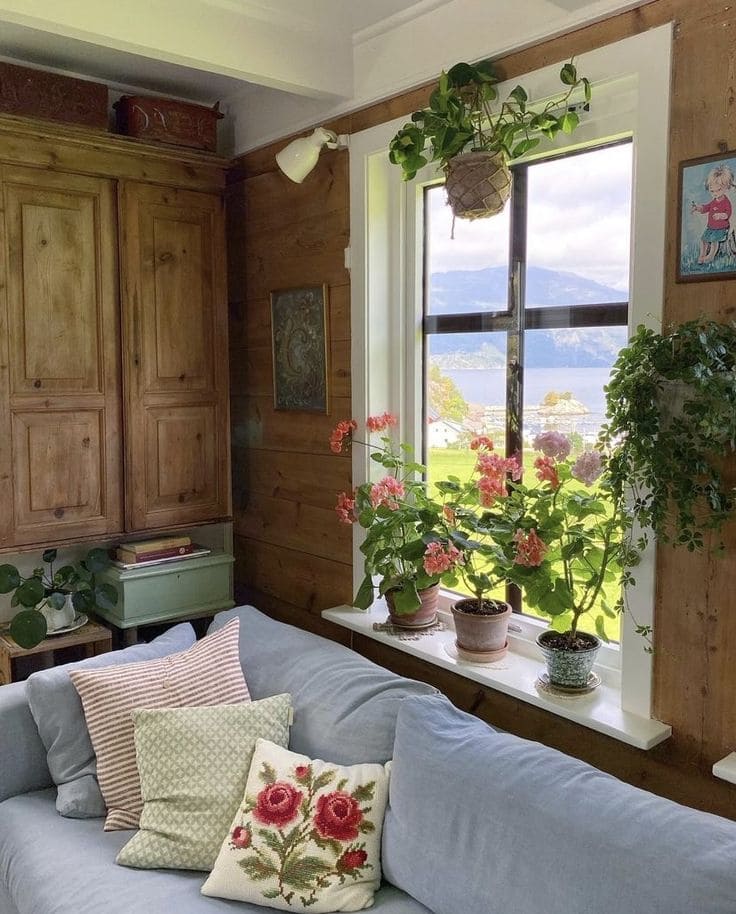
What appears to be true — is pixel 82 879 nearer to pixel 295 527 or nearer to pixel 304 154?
pixel 295 527

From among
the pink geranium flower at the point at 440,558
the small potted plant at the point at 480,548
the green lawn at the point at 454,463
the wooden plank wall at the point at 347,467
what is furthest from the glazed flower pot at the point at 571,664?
the green lawn at the point at 454,463

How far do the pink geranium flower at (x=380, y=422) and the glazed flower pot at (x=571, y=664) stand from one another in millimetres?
801


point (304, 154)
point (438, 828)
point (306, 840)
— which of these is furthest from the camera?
point (304, 154)

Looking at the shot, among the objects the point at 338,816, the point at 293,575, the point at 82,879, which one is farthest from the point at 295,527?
the point at 82,879

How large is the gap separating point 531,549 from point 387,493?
50 centimetres

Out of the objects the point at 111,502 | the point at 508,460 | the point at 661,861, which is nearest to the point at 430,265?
the point at 508,460

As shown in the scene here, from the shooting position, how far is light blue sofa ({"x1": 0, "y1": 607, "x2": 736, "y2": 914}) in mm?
1402

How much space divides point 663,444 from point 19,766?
1729 mm

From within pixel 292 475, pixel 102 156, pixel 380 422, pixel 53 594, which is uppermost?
pixel 102 156

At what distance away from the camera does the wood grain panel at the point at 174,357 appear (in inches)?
113

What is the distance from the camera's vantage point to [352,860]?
1.75 meters

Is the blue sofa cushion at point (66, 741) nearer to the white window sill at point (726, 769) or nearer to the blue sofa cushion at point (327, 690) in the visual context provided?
the blue sofa cushion at point (327, 690)

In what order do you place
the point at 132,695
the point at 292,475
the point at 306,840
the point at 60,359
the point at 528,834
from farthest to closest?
the point at 292,475, the point at 60,359, the point at 132,695, the point at 306,840, the point at 528,834

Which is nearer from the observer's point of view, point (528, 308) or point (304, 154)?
point (528, 308)
